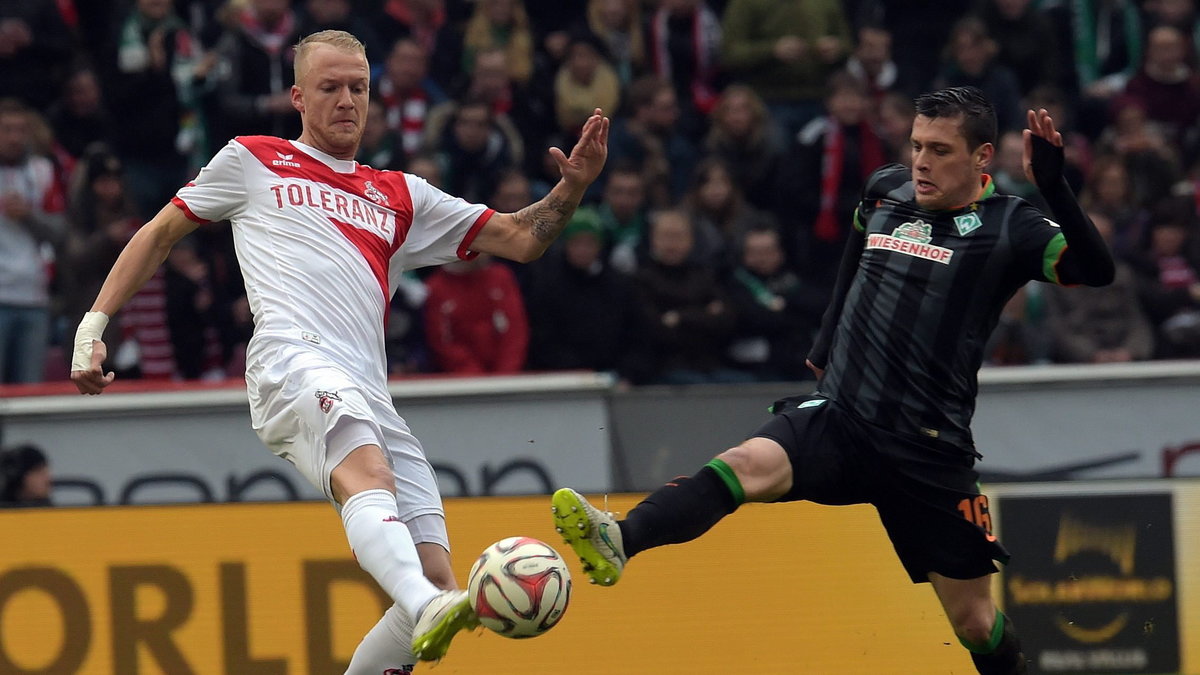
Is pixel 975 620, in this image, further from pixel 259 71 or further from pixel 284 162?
pixel 259 71

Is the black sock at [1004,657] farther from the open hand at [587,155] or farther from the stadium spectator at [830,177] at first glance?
the stadium spectator at [830,177]

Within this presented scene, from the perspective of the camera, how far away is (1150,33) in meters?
13.0

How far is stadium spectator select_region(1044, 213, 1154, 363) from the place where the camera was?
1101 cm

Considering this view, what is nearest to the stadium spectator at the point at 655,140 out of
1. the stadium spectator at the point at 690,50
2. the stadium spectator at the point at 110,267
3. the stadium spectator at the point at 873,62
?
the stadium spectator at the point at 690,50

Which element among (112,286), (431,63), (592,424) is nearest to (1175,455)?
(592,424)

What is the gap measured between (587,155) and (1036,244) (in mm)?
1634

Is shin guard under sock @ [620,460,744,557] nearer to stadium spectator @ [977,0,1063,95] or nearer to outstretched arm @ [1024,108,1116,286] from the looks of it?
outstretched arm @ [1024,108,1116,286]

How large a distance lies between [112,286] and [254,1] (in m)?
6.59

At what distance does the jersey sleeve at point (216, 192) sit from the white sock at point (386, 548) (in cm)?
126

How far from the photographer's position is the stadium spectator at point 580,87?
492 inches

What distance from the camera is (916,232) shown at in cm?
622

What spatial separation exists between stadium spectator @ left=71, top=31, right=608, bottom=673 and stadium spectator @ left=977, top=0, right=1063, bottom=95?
763 centimetres

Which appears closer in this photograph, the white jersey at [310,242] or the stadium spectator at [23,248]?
the white jersey at [310,242]

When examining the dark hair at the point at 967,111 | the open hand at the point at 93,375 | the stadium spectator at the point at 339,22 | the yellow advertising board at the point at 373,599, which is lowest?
the yellow advertising board at the point at 373,599
